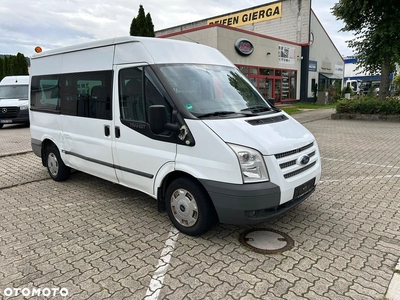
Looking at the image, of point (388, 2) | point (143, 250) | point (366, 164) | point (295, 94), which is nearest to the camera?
point (143, 250)

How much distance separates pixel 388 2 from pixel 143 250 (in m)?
18.3

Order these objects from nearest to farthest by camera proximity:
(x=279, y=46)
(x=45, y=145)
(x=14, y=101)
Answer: (x=45, y=145) < (x=14, y=101) < (x=279, y=46)

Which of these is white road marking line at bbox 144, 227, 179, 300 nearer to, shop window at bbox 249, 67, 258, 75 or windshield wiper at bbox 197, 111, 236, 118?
windshield wiper at bbox 197, 111, 236, 118

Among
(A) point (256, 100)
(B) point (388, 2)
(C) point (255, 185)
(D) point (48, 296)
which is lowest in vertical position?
(D) point (48, 296)

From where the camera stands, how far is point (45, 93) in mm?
5953

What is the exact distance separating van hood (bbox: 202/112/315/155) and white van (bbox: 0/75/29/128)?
1380 centimetres

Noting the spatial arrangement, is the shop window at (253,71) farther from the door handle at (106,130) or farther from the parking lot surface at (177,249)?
the door handle at (106,130)

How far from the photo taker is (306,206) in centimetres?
479

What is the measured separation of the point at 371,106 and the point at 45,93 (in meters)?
15.5

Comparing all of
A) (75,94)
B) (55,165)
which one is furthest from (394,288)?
(55,165)

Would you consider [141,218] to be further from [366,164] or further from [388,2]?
[388,2]

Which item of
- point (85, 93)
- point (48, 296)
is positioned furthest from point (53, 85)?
point (48, 296)

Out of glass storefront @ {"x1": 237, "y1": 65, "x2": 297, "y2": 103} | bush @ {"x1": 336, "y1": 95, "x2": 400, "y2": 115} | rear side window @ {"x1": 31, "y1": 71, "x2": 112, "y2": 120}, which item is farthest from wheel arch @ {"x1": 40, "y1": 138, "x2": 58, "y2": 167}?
glass storefront @ {"x1": 237, "y1": 65, "x2": 297, "y2": 103}

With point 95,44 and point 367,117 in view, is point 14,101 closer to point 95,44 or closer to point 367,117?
point 95,44
